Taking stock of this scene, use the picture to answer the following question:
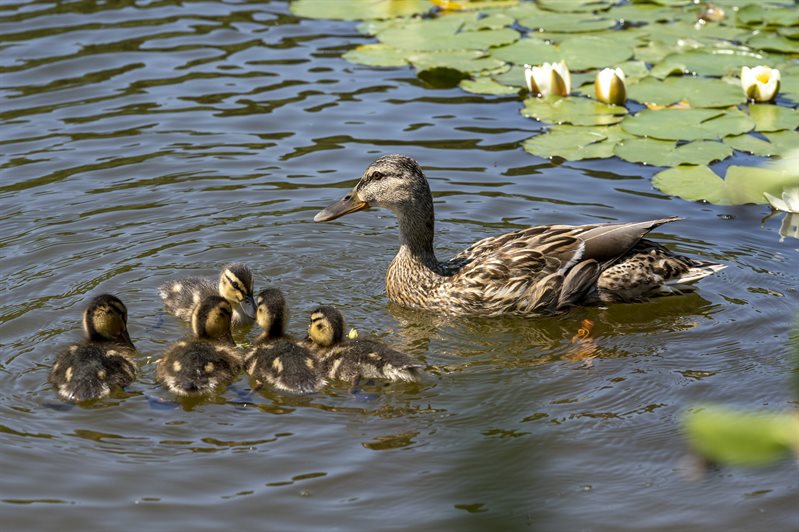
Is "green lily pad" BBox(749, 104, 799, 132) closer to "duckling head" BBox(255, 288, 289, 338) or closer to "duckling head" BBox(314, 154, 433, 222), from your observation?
"duckling head" BBox(314, 154, 433, 222)

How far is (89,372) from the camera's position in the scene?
17.2 ft

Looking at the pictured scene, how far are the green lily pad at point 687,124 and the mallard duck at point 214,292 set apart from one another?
395 centimetres

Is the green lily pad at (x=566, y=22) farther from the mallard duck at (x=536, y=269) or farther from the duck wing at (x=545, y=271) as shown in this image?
the duck wing at (x=545, y=271)

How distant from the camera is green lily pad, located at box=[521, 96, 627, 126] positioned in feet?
29.6

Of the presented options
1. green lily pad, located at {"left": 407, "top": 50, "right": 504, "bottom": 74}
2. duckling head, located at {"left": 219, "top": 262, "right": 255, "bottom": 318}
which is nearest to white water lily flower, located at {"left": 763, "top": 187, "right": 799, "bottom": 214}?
duckling head, located at {"left": 219, "top": 262, "right": 255, "bottom": 318}

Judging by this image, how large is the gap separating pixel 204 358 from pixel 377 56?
5.74 m

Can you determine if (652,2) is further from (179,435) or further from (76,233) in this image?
(179,435)

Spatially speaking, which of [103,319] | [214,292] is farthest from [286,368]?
[214,292]

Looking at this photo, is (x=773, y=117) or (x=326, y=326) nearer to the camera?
(x=326, y=326)

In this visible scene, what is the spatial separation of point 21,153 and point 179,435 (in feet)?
15.2

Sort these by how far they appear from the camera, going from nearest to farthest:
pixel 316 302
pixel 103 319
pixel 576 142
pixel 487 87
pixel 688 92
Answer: pixel 103 319 < pixel 316 302 < pixel 576 142 < pixel 688 92 < pixel 487 87

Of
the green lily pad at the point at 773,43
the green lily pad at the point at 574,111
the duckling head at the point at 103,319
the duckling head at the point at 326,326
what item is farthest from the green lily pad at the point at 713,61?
the duckling head at the point at 103,319

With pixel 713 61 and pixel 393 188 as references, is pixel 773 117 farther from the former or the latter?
pixel 393 188

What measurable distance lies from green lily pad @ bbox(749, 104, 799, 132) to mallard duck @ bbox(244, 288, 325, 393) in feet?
15.9
